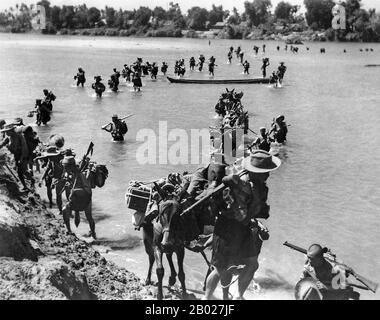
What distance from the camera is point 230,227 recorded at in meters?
8.06

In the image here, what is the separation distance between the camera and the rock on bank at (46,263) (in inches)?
282

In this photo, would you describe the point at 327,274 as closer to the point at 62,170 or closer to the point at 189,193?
the point at 189,193

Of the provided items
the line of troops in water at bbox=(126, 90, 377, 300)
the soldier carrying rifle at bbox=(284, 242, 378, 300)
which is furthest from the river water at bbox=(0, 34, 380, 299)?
the soldier carrying rifle at bbox=(284, 242, 378, 300)

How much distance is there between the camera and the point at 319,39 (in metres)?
132

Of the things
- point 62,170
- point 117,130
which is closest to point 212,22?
point 117,130

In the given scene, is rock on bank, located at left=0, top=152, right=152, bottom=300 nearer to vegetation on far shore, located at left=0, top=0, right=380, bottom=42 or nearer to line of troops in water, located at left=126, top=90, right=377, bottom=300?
line of troops in water, located at left=126, top=90, right=377, bottom=300

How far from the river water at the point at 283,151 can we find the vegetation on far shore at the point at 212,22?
8500 cm

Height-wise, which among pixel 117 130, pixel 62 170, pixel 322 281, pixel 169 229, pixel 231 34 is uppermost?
pixel 231 34

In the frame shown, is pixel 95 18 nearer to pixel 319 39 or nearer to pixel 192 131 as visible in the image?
pixel 319 39

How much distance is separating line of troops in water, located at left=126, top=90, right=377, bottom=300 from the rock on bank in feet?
3.65

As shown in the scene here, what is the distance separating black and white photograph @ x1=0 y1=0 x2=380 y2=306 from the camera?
26.4 ft

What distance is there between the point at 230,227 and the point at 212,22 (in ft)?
522

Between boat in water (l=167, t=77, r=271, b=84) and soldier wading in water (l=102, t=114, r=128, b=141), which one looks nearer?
soldier wading in water (l=102, t=114, r=128, b=141)

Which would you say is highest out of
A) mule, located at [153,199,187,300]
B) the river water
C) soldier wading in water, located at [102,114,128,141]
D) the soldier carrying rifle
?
mule, located at [153,199,187,300]
